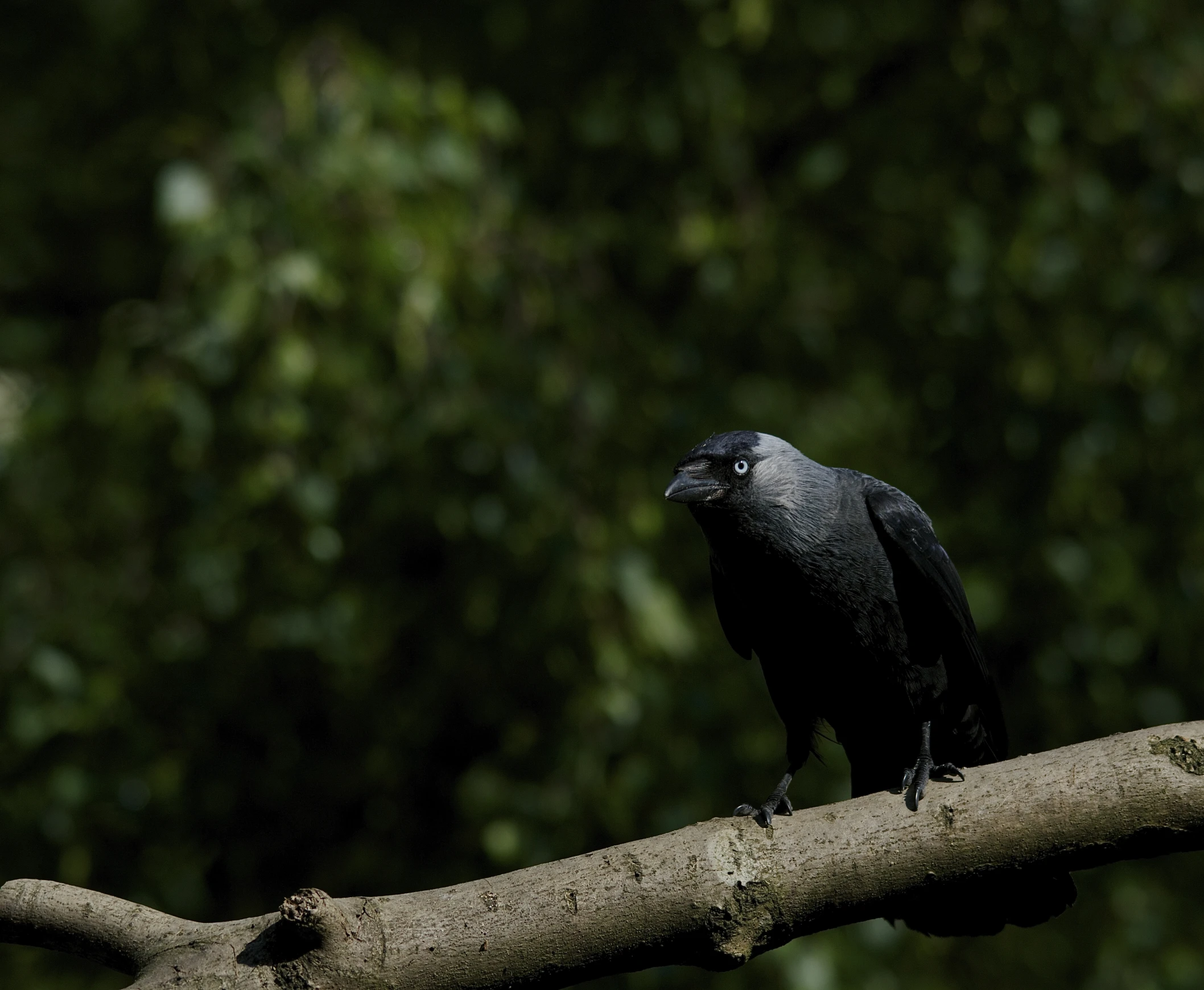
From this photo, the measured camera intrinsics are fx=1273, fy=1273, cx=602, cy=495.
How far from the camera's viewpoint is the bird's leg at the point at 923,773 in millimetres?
1856

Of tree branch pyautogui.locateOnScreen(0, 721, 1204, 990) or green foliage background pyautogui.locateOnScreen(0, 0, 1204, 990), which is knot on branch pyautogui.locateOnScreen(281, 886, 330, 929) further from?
green foliage background pyautogui.locateOnScreen(0, 0, 1204, 990)

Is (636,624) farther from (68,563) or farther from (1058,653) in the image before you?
(68,563)

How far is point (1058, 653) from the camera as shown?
394 centimetres

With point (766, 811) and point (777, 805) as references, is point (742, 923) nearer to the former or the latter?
point (766, 811)

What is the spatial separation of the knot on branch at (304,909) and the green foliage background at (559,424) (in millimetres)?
1624

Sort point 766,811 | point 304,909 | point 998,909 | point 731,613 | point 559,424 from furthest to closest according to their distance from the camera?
point 559,424
point 731,613
point 998,909
point 766,811
point 304,909

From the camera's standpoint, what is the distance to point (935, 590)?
2.60 m

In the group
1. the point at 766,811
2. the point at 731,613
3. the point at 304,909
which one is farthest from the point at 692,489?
the point at 304,909

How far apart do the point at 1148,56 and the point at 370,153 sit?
8.23 ft

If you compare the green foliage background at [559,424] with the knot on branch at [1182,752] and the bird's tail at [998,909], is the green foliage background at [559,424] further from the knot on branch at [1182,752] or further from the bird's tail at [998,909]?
the knot on branch at [1182,752]

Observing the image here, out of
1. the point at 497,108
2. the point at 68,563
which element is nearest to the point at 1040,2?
the point at 497,108

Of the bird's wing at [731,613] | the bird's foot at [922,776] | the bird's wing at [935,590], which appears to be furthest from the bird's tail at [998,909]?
the bird's wing at [731,613]

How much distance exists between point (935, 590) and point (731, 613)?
0.50 m

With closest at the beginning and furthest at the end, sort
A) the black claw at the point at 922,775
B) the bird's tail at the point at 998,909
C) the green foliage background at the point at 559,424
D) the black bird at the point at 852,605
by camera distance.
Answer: the black claw at the point at 922,775 → the bird's tail at the point at 998,909 → the black bird at the point at 852,605 → the green foliage background at the point at 559,424
